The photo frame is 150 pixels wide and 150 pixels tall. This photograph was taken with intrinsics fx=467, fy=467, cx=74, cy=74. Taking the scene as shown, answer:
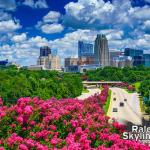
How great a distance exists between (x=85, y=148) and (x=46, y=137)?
2.35 metres

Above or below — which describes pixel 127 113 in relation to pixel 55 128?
below

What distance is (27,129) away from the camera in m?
18.6

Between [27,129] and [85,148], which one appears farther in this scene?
[27,129]

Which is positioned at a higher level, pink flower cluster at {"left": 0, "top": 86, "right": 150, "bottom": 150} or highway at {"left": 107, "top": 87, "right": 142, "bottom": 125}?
pink flower cluster at {"left": 0, "top": 86, "right": 150, "bottom": 150}

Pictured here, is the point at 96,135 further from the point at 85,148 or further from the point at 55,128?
the point at 85,148

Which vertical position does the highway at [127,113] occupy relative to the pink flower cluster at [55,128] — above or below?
below

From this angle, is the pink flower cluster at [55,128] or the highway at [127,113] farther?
the highway at [127,113]

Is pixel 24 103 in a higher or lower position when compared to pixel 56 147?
higher

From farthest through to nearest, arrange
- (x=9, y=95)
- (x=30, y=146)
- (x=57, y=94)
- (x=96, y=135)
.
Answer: (x=57, y=94), (x=9, y=95), (x=96, y=135), (x=30, y=146)

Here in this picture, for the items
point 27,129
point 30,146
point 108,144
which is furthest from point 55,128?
point 30,146

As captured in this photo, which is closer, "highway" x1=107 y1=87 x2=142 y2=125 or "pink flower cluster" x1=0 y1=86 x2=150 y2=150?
"pink flower cluster" x1=0 y1=86 x2=150 y2=150

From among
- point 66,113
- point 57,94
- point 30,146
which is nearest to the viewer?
point 30,146

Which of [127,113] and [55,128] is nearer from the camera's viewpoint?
[55,128]

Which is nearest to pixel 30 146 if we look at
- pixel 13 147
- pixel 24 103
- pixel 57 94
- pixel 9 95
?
pixel 13 147
